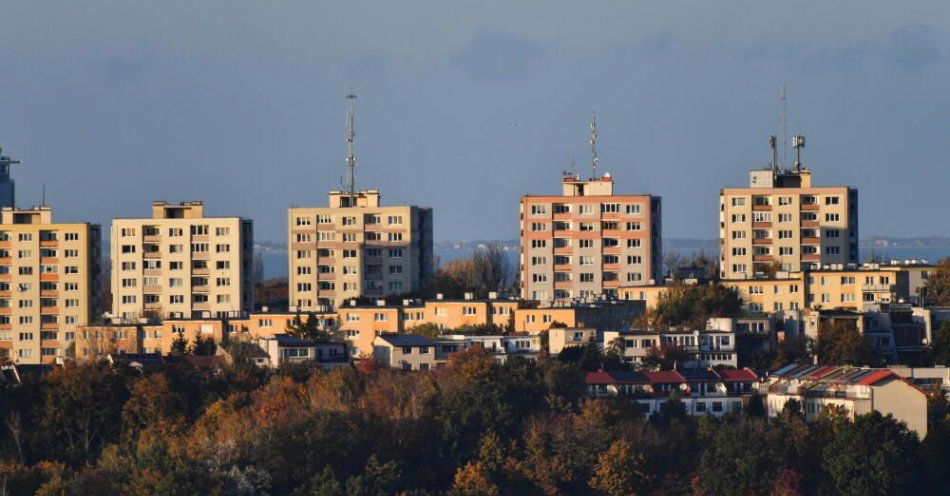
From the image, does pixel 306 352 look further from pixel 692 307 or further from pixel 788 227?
pixel 788 227

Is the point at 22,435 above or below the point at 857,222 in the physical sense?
below

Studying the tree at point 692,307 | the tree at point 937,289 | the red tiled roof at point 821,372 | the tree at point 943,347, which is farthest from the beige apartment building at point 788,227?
the red tiled roof at point 821,372

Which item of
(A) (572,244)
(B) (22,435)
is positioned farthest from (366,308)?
(B) (22,435)

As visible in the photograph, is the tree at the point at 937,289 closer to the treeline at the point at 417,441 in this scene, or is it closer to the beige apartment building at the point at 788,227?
the beige apartment building at the point at 788,227

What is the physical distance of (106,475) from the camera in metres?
45.9

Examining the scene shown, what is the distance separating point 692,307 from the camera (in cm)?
6056

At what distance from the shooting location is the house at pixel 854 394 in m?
50.6

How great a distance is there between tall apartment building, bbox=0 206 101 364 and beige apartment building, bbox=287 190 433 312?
5.55 metres

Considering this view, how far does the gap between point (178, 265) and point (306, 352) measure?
1496 cm

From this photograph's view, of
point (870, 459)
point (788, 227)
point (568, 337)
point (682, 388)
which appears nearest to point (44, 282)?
point (568, 337)

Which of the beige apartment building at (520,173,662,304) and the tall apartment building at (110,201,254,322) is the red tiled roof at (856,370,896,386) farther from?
the tall apartment building at (110,201,254,322)

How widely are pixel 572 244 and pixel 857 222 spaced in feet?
26.1

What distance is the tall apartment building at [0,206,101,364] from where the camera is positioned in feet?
231

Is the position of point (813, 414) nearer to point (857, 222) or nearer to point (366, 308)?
point (366, 308)
